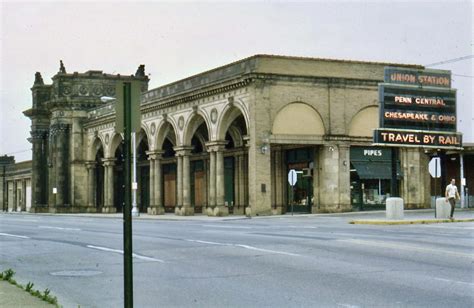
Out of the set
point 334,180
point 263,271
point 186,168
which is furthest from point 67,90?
point 263,271

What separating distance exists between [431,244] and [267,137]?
27748mm

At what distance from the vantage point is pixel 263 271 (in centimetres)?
1386

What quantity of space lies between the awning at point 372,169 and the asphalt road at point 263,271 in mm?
27040

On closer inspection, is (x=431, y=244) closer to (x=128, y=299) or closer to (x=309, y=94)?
(x=128, y=299)

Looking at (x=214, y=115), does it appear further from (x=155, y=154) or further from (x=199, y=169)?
(x=155, y=154)

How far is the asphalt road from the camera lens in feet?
35.4

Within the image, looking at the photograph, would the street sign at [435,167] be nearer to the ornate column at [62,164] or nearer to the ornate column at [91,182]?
the ornate column at [91,182]

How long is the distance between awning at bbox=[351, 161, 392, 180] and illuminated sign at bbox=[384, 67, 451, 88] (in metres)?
14.6

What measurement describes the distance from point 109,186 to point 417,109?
44.4 metres

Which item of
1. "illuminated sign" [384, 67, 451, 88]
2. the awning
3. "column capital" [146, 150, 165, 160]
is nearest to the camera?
"illuminated sign" [384, 67, 451, 88]

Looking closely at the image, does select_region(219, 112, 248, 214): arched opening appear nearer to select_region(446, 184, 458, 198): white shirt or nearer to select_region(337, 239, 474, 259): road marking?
select_region(446, 184, 458, 198): white shirt

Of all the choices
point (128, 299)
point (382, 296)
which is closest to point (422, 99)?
point (382, 296)

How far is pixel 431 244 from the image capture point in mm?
18969

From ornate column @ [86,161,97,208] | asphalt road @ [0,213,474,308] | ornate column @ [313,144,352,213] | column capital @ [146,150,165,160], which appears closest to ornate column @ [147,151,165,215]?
column capital @ [146,150,165,160]
